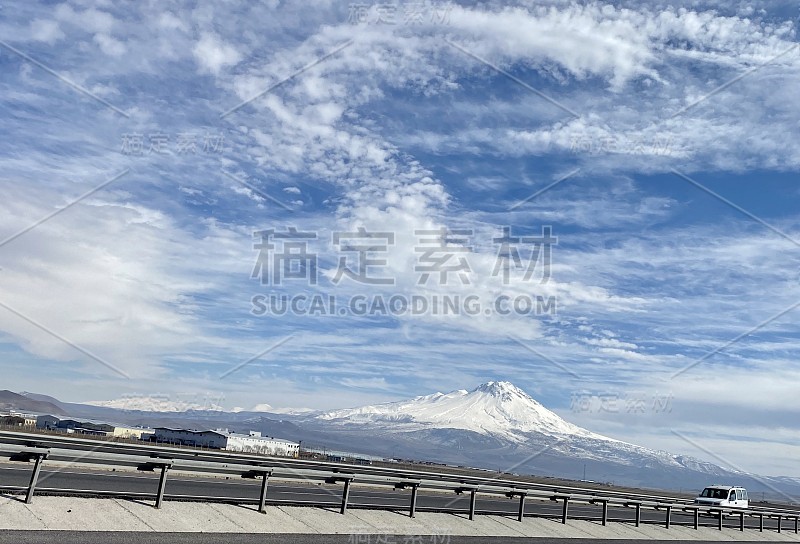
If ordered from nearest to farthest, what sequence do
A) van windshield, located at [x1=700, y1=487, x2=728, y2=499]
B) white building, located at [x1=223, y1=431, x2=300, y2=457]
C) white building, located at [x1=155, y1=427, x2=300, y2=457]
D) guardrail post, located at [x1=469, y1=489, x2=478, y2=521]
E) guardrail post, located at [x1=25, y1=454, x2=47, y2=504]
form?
1. guardrail post, located at [x1=25, y1=454, x2=47, y2=504]
2. guardrail post, located at [x1=469, y1=489, x2=478, y2=521]
3. van windshield, located at [x1=700, y1=487, x2=728, y2=499]
4. white building, located at [x1=223, y1=431, x2=300, y2=457]
5. white building, located at [x1=155, y1=427, x2=300, y2=457]

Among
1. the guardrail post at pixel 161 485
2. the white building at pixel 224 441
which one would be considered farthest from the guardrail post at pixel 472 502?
the white building at pixel 224 441

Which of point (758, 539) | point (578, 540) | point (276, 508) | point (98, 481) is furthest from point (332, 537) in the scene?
point (758, 539)

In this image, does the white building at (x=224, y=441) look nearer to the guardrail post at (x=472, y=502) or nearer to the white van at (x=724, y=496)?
the white van at (x=724, y=496)

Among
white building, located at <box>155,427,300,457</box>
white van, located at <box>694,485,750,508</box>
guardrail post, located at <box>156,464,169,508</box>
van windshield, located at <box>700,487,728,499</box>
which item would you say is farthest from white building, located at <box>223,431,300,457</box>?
guardrail post, located at <box>156,464,169,508</box>

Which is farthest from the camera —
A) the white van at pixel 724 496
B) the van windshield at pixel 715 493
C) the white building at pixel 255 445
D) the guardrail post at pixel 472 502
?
the white building at pixel 255 445

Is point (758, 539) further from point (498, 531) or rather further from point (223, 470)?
point (223, 470)

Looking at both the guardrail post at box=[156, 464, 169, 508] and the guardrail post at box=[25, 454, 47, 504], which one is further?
the guardrail post at box=[156, 464, 169, 508]

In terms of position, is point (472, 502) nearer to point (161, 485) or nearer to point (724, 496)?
point (161, 485)

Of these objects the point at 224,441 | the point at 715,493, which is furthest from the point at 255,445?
the point at 715,493

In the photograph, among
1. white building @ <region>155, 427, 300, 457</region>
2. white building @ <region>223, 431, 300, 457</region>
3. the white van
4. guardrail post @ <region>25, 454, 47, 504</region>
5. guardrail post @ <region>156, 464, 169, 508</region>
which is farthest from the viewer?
white building @ <region>155, 427, 300, 457</region>

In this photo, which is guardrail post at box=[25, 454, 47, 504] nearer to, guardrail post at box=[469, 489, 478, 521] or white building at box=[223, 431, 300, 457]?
guardrail post at box=[469, 489, 478, 521]

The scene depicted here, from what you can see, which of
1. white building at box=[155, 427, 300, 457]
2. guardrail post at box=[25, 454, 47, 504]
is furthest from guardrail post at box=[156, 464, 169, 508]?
white building at box=[155, 427, 300, 457]

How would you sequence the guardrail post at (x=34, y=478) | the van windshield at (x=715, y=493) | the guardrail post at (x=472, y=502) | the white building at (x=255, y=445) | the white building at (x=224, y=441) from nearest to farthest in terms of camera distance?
the guardrail post at (x=34, y=478)
the guardrail post at (x=472, y=502)
the van windshield at (x=715, y=493)
the white building at (x=255, y=445)
the white building at (x=224, y=441)

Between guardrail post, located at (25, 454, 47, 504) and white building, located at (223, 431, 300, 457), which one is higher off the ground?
guardrail post, located at (25, 454, 47, 504)
